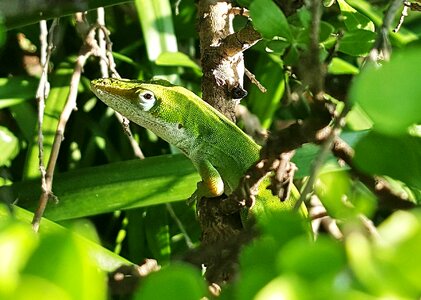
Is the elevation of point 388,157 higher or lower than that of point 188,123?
higher

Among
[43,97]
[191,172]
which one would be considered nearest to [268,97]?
[191,172]

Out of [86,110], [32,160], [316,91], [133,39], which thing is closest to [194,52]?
[133,39]

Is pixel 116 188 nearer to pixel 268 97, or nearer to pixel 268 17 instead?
pixel 268 97

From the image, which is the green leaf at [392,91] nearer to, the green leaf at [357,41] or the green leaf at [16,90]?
the green leaf at [357,41]

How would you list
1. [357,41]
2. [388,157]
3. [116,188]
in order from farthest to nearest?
1. [116,188]
2. [357,41]
3. [388,157]

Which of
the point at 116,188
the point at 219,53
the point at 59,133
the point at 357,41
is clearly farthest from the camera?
the point at 116,188

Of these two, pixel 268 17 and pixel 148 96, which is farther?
pixel 148 96
